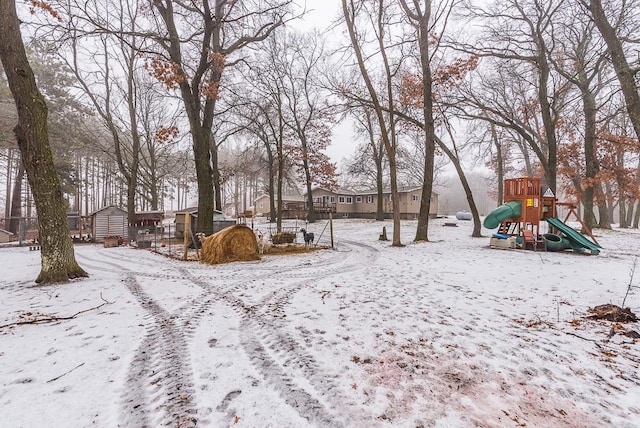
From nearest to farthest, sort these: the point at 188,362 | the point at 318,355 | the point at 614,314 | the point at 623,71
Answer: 1. the point at 188,362
2. the point at 318,355
3. the point at 614,314
4. the point at 623,71

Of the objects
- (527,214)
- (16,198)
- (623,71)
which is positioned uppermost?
(623,71)

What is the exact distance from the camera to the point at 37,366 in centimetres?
264

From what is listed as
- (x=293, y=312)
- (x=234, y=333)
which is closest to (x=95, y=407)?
(x=234, y=333)

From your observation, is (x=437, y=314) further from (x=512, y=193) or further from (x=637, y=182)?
(x=637, y=182)

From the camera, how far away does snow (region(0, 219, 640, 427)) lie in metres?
2.04

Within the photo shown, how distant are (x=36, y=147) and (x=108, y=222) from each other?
15.6m

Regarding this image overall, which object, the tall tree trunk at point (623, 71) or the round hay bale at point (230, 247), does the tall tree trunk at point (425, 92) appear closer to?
the tall tree trunk at point (623, 71)

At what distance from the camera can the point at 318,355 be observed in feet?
9.43

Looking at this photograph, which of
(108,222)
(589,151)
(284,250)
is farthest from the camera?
(108,222)

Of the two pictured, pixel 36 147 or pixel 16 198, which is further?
pixel 16 198

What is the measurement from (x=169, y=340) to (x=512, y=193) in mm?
13026

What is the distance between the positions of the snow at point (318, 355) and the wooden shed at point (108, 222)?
14.7 m

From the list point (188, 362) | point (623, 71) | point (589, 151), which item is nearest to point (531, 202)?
point (623, 71)

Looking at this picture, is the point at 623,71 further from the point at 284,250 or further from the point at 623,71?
the point at 284,250
